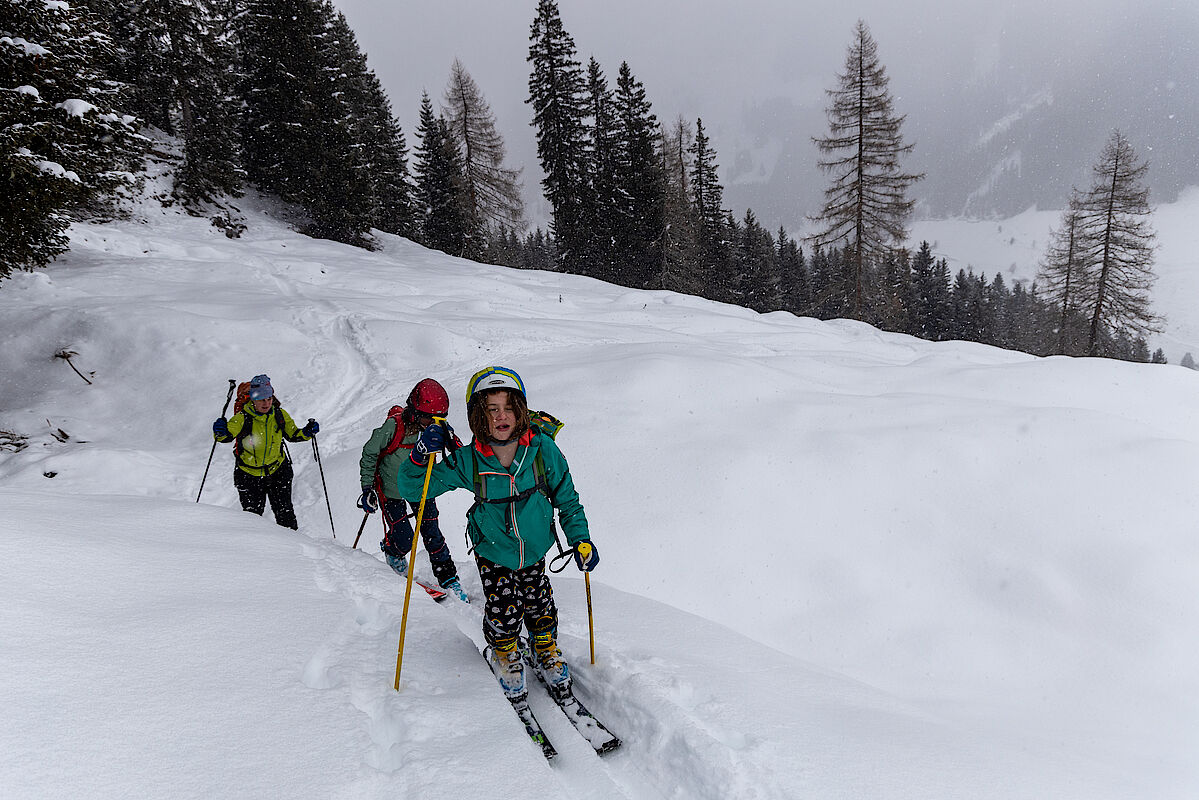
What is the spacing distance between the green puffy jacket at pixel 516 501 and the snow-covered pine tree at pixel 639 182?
30.2m

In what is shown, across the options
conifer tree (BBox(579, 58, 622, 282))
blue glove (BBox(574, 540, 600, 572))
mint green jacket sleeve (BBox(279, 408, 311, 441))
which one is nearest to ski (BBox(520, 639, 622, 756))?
blue glove (BBox(574, 540, 600, 572))

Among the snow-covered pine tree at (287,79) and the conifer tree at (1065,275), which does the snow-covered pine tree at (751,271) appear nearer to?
the conifer tree at (1065,275)

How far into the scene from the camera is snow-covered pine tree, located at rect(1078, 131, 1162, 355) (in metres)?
25.8

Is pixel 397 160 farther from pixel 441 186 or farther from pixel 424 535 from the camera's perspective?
pixel 424 535

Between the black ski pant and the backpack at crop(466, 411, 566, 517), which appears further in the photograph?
the black ski pant

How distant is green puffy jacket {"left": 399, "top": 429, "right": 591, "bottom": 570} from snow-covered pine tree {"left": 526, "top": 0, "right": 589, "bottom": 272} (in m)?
32.0

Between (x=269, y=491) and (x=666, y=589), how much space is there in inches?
187

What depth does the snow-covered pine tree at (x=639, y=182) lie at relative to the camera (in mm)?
31969

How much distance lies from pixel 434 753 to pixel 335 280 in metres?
18.9

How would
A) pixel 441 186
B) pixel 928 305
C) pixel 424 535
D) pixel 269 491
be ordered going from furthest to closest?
pixel 928 305
pixel 441 186
pixel 269 491
pixel 424 535

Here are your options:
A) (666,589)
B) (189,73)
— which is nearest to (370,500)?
(666,589)

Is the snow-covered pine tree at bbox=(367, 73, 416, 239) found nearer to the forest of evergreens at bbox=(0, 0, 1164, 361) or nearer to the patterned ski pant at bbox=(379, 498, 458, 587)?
the forest of evergreens at bbox=(0, 0, 1164, 361)

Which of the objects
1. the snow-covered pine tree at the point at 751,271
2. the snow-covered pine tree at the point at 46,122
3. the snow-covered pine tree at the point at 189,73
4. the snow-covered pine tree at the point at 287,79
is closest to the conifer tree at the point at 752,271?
the snow-covered pine tree at the point at 751,271

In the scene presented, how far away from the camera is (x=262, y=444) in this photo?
658 cm
